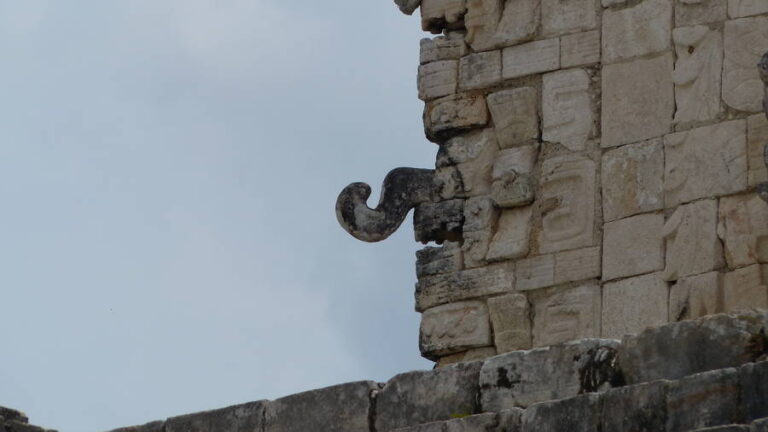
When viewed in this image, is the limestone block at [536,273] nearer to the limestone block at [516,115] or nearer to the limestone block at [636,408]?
the limestone block at [516,115]

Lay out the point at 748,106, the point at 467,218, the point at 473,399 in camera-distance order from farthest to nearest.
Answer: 1. the point at 467,218
2. the point at 748,106
3. the point at 473,399

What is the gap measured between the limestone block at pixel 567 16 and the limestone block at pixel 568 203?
2.19ft

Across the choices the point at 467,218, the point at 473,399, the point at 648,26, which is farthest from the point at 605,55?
the point at 473,399

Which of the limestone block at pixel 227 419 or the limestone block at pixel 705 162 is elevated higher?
the limestone block at pixel 705 162

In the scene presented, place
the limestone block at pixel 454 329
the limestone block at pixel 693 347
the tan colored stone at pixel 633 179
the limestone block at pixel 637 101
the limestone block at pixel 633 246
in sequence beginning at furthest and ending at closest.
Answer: the limestone block at pixel 454 329
the limestone block at pixel 637 101
the tan colored stone at pixel 633 179
the limestone block at pixel 633 246
the limestone block at pixel 693 347

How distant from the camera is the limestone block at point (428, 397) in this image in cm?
984

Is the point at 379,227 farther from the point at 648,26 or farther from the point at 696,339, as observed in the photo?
the point at 696,339

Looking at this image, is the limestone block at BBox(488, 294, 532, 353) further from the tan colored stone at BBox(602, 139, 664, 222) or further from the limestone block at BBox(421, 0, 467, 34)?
the limestone block at BBox(421, 0, 467, 34)

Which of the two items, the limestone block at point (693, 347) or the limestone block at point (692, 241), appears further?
the limestone block at point (692, 241)

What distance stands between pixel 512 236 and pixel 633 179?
749 mm

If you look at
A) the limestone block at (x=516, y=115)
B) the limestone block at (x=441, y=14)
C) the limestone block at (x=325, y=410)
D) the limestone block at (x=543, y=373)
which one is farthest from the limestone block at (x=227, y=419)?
the limestone block at (x=441, y=14)

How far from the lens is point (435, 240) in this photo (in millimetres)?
13547

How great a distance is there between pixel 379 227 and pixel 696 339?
184 inches

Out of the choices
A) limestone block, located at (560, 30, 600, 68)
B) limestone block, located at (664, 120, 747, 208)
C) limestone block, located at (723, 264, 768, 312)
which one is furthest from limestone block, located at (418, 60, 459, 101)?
limestone block, located at (723, 264, 768, 312)
